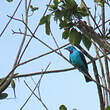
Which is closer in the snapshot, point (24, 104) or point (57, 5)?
point (24, 104)

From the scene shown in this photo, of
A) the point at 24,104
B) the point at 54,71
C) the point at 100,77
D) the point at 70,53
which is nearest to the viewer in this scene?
the point at 24,104

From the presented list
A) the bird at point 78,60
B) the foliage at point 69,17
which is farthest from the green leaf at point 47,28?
the bird at point 78,60

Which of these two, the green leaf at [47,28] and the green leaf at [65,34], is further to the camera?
the green leaf at [65,34]

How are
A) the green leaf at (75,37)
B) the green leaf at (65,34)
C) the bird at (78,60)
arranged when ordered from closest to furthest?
1. the green leaf at (75,37)
2. the green leaf at (65,34)
3. the bird at (78,60)

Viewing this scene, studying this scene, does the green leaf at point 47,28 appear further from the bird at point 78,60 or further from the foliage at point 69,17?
the bird at point 78,60

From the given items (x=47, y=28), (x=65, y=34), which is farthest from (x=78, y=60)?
(x=47, y=28)

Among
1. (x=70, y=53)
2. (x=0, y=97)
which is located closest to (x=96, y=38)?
(x=0, y=97)

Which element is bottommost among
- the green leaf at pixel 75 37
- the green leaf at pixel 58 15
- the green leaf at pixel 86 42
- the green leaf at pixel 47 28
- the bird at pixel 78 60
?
the bird at pixel 78 60

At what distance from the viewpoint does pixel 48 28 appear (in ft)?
8.18

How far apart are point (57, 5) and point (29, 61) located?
57cm

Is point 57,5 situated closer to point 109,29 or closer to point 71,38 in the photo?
point 71,38

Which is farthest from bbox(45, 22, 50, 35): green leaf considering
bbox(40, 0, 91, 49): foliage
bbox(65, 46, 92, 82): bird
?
bbox(65, 46, 92, 82): bird

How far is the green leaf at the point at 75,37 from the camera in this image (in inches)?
97.3

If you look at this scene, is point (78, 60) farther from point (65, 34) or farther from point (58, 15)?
point (58, 15)
